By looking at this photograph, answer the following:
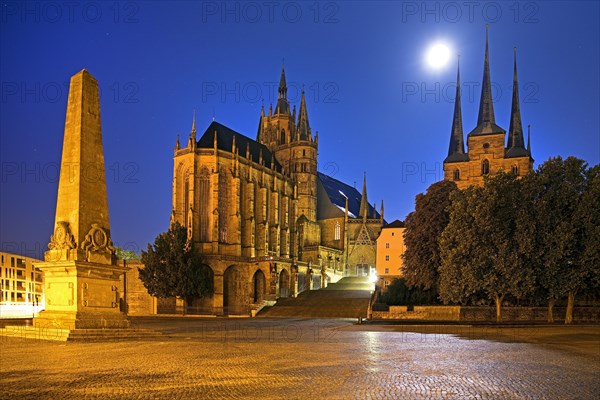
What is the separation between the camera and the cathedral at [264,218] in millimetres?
62594

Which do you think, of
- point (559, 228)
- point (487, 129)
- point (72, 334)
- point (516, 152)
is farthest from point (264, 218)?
point (72, 334)

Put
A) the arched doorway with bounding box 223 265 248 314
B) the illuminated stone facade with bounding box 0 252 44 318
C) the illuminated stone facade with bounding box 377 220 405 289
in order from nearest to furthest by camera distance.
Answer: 1. the arched doorway with bounding box 223 265 248 314
2. the illuminated stone facade with bounding box 377 220 405 289
3. the illuminated stone facade with bounding box 0 252 44 318

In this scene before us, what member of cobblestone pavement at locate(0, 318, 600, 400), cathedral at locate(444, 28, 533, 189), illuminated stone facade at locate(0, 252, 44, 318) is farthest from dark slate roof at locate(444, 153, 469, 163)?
illuminated stone facade at locate(0, 252, 44, 318)

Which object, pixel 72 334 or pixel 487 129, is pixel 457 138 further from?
pixel 72 334

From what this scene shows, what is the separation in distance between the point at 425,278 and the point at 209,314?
20.8 m

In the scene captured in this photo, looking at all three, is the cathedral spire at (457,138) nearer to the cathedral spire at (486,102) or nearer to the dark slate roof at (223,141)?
the cathedral spire at (486,102)

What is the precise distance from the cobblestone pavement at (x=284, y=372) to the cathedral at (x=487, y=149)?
197 ft

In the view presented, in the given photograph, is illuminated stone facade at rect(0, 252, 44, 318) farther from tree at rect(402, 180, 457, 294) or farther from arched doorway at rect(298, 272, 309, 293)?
tree at rect(402, 180, 457, 294)

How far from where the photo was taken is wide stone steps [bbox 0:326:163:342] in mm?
16484

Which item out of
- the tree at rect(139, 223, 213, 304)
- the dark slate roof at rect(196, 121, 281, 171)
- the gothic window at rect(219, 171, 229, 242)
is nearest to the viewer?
the tree at rect(139, 223, 213, 304)

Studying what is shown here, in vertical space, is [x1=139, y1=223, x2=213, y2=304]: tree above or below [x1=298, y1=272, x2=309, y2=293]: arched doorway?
above

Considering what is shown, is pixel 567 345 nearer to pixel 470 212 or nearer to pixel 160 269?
pixel 470 212

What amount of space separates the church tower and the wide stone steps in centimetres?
6612

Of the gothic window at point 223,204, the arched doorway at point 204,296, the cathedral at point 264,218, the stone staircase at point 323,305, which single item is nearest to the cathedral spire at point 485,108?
the cathedral at point 264,218
